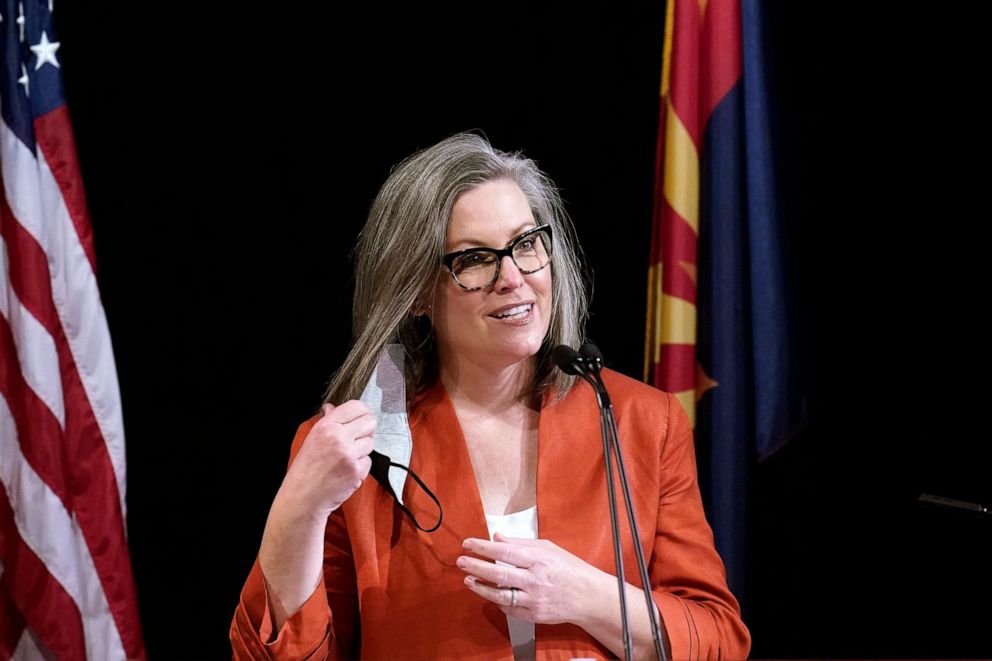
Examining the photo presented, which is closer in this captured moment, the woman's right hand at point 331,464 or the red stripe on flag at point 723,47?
the woman's right hand at point 331,464

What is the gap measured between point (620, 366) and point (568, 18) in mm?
990

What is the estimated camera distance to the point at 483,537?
179 cm

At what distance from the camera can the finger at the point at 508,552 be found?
5.31 feet

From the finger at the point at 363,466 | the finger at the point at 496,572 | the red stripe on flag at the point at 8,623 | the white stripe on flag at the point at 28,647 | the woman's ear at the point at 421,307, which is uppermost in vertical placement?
the woman's ear at the point at 421,307

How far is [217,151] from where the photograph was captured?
2.68 m

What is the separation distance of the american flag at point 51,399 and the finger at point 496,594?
123 centimetres

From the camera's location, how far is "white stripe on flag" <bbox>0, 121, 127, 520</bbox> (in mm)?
2455

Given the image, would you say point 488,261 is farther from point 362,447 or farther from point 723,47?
point 723,47

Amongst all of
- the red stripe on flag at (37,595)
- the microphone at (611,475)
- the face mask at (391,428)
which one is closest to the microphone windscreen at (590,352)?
the microphone at (611,475)

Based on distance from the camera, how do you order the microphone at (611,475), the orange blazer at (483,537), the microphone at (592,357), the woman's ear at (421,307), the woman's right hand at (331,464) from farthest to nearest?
A: the woman's ear at (421,307) → the orange blazer at (483,537) → the woman's right hand at (331,464) → the microphone at (592,357) → the microphone at (611,475)

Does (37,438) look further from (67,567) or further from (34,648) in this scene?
(34,648)

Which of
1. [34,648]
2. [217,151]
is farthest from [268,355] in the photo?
[34,648]

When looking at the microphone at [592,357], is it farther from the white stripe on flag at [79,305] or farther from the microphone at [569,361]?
the white stripe on flag at [79,305]

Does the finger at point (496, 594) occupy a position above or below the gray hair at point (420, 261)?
below
